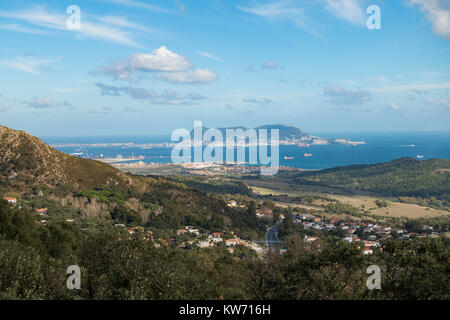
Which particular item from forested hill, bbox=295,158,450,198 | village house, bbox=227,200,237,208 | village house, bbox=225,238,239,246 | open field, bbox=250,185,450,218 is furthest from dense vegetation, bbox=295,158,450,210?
village house, bbox=225,238,239,246

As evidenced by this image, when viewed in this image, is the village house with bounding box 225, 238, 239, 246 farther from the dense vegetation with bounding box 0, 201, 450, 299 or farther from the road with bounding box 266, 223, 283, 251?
the dense vegetation with bounding box 0, 201, 450, 299

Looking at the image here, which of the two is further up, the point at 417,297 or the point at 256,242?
the point at 417,297

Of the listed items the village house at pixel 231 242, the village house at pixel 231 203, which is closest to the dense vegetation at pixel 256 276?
the village house at pixel 231 242

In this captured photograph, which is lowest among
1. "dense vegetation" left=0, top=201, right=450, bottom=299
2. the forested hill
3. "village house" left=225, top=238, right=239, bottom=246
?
"village house" left=225, top=238, right=239, bottom=246

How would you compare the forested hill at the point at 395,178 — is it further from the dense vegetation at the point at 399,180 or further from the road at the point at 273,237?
the road at the point at 273,237

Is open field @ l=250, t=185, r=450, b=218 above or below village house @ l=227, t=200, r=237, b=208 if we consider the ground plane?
below
